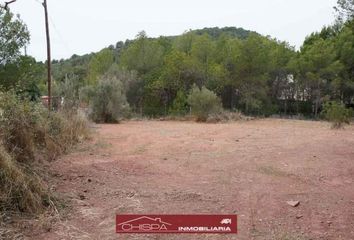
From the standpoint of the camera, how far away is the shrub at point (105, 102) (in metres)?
20.7

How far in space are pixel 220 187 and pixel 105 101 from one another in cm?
1584

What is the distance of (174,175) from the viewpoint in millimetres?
6320

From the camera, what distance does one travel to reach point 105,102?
67.9ft

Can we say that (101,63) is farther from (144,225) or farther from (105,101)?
(144,225)

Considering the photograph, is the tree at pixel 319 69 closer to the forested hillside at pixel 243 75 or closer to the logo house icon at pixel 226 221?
the forested hillside at pixel 243 75

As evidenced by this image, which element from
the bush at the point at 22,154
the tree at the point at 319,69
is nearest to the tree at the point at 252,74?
the tree at the point at 319,69

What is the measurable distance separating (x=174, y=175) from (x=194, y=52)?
25469 mm

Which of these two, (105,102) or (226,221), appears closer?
(226,221)

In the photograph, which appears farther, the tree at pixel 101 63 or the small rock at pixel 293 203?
the tree at pixel 101 63

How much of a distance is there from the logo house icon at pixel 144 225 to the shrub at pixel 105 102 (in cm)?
1684

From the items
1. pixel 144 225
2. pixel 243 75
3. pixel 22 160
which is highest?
pixel 243 75

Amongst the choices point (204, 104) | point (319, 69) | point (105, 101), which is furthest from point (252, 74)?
point (105, 101)

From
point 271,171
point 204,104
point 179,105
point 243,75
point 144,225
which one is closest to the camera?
point 144,225

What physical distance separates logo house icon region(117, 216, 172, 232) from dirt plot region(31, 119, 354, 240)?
0.11 meters
